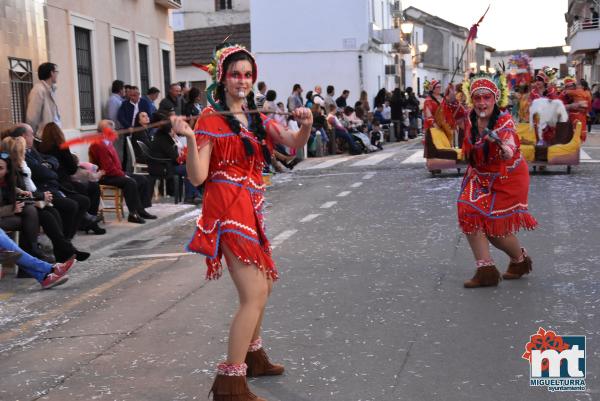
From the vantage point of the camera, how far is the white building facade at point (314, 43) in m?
39.6

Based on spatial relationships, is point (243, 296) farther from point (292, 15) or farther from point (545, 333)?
point (292, 15)

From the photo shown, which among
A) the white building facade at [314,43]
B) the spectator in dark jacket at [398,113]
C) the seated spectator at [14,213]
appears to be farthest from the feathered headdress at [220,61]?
the white building facade at [314,43]

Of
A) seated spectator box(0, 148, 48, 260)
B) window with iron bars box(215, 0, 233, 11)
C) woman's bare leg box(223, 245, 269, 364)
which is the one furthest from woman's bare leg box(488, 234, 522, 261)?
window with iron bars box(215, 0, 233, 11)

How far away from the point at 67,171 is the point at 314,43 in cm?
3022

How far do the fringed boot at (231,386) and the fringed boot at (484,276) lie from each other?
313cm

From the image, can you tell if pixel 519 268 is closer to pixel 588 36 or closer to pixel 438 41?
pixel 588 36

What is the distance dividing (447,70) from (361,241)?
221ft

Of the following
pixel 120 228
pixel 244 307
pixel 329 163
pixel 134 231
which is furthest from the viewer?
pixel 329 163

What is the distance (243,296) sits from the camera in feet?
15.3

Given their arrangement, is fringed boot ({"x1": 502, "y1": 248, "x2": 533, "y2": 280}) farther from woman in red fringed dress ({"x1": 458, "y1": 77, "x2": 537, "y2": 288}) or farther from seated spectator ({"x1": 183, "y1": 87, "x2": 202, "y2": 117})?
seated spectator ({"x1": 183, "y1": 87, "x2": 202, "y2": 117})

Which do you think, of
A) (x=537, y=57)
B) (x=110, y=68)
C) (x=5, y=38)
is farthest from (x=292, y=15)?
(x=537, y=57)

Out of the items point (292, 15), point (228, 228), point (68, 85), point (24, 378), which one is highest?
point (292, 15)

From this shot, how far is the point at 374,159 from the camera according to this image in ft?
74.1

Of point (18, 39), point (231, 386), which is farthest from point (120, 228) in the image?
point (231, 386)
